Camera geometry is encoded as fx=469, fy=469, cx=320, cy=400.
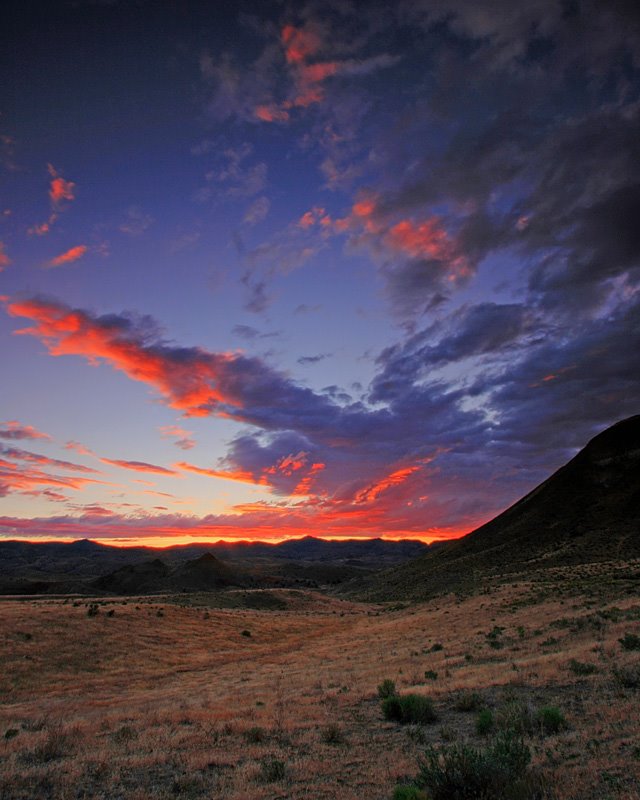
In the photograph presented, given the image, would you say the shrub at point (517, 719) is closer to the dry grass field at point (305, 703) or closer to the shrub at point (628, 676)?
the dry grass field at point (305, 703)

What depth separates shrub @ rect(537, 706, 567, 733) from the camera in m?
10.2

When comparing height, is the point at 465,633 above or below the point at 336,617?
above

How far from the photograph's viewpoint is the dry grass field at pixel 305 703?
30.1ft

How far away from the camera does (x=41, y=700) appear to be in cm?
2320

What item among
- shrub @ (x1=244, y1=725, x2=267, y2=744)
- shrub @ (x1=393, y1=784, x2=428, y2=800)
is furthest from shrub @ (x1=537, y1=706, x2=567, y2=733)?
shrub @ (x1=244, y1=725, x2=267, y2=744)

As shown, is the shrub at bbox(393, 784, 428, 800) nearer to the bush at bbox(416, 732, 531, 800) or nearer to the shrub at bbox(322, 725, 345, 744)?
the bush at bbox(416, 732, 531, 800)

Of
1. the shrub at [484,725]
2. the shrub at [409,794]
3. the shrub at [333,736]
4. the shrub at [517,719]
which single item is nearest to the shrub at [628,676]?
the shrub at [517,719]

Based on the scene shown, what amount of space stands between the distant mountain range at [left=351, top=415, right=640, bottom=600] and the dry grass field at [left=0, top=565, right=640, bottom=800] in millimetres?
38157

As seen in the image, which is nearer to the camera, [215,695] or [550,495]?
[215,695]

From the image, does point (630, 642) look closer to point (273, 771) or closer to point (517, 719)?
point (517, 719)

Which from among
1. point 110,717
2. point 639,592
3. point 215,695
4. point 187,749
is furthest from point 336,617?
point 187,749

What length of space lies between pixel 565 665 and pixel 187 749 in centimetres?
1256

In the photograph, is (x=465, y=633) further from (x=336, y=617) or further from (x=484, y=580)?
(x=484, y=580)

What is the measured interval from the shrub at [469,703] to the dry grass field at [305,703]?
0.07 m
